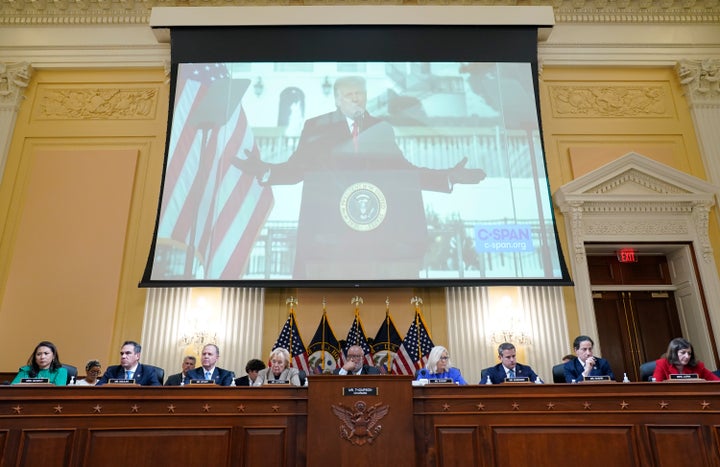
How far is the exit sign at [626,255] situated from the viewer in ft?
22.8

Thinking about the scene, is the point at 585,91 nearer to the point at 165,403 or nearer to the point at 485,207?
the point at 485,207

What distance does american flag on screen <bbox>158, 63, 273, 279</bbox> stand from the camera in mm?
6465

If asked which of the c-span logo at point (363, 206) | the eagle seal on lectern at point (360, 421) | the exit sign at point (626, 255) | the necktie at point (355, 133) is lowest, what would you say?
the eagle seal on lectern at point (360, 421)

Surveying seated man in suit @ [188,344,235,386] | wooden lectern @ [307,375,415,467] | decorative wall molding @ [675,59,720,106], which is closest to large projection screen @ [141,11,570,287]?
seated man in suit @ [188,344,235,386]

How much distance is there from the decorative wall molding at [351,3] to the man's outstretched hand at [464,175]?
2.70 metres

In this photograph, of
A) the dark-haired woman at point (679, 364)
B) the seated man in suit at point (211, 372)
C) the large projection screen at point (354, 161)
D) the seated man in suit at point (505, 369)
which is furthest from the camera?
the large projection screen at point (354, 161)

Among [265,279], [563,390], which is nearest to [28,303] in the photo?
[265,279]

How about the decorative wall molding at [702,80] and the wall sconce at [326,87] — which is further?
the decorative wall molding at [702,80]

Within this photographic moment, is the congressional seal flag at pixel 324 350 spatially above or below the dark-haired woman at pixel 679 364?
above

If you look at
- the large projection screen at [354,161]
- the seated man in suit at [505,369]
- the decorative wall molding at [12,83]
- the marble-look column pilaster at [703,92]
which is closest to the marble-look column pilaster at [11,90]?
the decorative wall molding at [12,83]

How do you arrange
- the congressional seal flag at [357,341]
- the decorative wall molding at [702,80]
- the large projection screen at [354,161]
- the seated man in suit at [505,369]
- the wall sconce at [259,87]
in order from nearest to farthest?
the seated man in suit at [505,369] < the congressional seal flag at [357,341] < the large projection screen at [354,161] < the wall sconce at [259,87] < the decorative wall molding at [702,80]

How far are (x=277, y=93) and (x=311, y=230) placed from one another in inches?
80.1

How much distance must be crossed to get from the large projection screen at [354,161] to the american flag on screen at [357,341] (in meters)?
0.52

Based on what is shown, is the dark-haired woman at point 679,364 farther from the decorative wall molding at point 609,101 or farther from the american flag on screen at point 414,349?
the decorative wall molding at point 609,101
